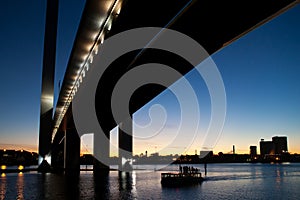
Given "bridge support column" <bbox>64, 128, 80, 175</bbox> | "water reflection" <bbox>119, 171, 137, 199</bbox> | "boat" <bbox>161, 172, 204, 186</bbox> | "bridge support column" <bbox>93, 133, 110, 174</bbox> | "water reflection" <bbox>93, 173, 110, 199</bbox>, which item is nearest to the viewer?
"water reflection" <bbox>93, 173, 110, 199</bbox>

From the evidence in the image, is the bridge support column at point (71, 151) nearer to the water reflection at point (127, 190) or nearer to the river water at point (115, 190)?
the river water at point (115, 190)

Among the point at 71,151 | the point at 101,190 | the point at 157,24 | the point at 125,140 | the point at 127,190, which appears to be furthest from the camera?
the point at 71,151

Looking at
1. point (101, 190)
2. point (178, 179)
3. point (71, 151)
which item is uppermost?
point (71, 151)

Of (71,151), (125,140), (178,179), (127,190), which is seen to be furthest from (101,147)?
(127,190)

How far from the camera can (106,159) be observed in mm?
50406

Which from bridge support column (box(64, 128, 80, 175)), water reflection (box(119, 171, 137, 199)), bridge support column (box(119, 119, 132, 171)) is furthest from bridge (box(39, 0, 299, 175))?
bridge support column (box(64, 128, 80, 175))

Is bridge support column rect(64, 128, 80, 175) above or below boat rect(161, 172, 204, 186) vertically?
above

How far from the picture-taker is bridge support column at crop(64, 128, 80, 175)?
4919 cm

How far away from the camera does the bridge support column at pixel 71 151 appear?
161 ft

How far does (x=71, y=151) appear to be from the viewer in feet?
165

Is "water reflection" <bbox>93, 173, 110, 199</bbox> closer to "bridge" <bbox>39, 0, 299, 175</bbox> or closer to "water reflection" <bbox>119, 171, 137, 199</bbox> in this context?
"water reflection" <bbox>119, 171, 137, 199</bbox>

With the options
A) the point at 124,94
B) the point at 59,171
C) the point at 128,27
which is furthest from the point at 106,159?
the point at 128,27

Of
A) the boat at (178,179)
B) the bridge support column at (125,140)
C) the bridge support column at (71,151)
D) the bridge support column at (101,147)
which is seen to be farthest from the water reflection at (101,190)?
the bridge support column at (71,151)

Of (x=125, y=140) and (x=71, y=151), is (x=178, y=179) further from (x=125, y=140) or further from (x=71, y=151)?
(x=71, y=151)
